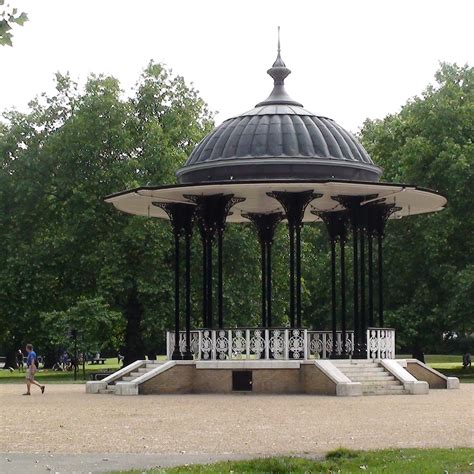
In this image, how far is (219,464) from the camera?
15062 mm

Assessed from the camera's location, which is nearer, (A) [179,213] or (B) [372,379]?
(B) [372,379]

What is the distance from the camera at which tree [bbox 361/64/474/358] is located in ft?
163

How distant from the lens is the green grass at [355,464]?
47.0ft

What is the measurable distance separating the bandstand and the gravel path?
1.76 meters

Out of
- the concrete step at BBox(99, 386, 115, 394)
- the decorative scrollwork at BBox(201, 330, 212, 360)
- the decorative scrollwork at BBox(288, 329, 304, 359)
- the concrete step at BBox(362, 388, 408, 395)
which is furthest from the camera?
the decorative scrollwork at BBox(201, 330, 212, 360)

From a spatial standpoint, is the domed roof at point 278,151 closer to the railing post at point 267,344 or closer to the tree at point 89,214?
the railing post at point 267,344

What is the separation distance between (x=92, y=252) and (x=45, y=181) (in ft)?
15.3

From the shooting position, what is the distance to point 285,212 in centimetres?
3603

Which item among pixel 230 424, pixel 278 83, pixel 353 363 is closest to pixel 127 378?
pixel 353 363

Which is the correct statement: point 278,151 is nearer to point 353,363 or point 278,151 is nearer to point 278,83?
point 278,83

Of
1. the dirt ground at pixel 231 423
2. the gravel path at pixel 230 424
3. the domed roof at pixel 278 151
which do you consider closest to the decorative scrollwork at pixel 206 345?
the dirt ground at pixel 231 423

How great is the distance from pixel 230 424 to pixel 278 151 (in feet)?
47.2

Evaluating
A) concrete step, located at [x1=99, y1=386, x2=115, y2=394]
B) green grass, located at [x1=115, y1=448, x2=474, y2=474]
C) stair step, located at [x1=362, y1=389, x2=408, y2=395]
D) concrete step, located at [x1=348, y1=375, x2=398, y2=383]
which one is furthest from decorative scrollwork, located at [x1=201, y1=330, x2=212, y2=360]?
green grass, located at [x1=115, y1=448, x2=474, y2=474]

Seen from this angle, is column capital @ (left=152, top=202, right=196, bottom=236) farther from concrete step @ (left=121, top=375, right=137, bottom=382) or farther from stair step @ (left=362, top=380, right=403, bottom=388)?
stair step @ (left=362, top=380, right=403, bottom=388)
